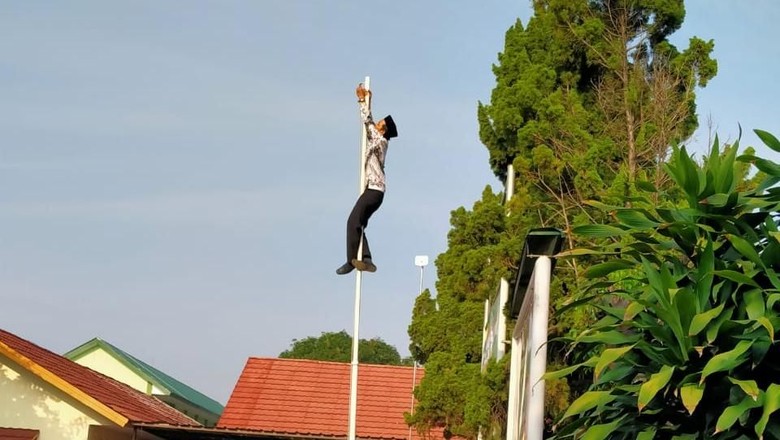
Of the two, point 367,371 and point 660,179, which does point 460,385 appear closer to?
point 660,179

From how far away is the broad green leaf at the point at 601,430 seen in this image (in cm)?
493

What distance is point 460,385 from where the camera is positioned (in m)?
14.0

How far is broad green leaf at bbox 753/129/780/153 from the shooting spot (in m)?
5.02

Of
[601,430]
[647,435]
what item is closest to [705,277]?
[647,435]

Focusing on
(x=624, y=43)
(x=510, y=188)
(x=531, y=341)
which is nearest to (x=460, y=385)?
(x=510, y=188)

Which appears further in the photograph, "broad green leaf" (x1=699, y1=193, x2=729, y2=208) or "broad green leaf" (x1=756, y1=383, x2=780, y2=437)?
"broad green leaf" (x1=699, y1=193, x2=729, y2=208)

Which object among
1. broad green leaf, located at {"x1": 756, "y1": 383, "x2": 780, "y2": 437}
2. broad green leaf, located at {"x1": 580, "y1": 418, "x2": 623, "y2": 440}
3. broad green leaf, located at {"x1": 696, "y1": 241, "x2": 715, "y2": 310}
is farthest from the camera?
broad green leaf, located at {"x1": 580, "y1": 418, "x2": 623, "y2": 440}

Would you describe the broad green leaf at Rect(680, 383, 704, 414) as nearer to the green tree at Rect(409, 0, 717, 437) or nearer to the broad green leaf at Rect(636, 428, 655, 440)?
the broad green leaf at Rect(636, 428, 655, 440)

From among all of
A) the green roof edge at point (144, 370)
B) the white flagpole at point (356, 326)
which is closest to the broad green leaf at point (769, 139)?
the white flagpole at point (356, 326)

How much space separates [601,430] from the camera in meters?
4.95

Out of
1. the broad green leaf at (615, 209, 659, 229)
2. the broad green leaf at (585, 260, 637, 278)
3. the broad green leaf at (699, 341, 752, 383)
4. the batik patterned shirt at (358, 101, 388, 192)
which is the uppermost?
the batik patterned shirt at (358, 101, 388, 192)

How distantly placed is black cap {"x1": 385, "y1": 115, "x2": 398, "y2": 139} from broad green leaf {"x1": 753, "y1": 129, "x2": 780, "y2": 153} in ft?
8.81

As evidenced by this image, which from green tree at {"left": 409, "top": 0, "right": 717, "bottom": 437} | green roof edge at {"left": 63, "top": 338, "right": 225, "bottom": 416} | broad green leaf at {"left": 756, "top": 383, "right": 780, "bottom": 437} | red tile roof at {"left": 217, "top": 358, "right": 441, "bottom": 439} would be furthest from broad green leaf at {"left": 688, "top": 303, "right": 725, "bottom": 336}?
green roof edge at {"left": 63, "top": 338, "right": 225, "bottom": 416}

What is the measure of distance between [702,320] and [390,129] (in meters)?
3.06
